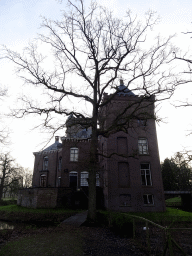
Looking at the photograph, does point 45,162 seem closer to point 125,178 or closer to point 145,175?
point 125,178

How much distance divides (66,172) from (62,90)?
1621 cm

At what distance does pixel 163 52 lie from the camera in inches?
533

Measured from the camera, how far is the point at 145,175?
71.2 ft

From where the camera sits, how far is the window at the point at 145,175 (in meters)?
21.5

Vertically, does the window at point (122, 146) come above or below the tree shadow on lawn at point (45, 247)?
above

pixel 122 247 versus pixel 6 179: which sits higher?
pixel 6 179

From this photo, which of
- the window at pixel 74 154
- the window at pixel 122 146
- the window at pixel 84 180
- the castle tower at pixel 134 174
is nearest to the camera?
the castle tower at pixel 134 174

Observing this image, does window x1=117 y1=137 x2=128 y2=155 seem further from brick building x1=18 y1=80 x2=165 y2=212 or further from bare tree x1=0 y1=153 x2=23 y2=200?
bare tree x1=0 y1=153 x2=23 y2=200

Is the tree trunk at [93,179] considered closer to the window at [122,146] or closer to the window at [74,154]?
the window at [122,146]

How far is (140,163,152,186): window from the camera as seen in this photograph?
21.5 metres

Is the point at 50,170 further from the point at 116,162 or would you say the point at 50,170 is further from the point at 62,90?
the point at 62,90

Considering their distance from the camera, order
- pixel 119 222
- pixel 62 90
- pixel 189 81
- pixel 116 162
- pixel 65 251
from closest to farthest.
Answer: pixel 65 251, pixel 189 81, pixel 119 222, pixel 62 90, pixel 116 162

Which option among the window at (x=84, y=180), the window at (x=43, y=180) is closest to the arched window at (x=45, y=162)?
the window at (x=43, y=180)

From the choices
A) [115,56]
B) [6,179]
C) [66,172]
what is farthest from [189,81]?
[6,179]
